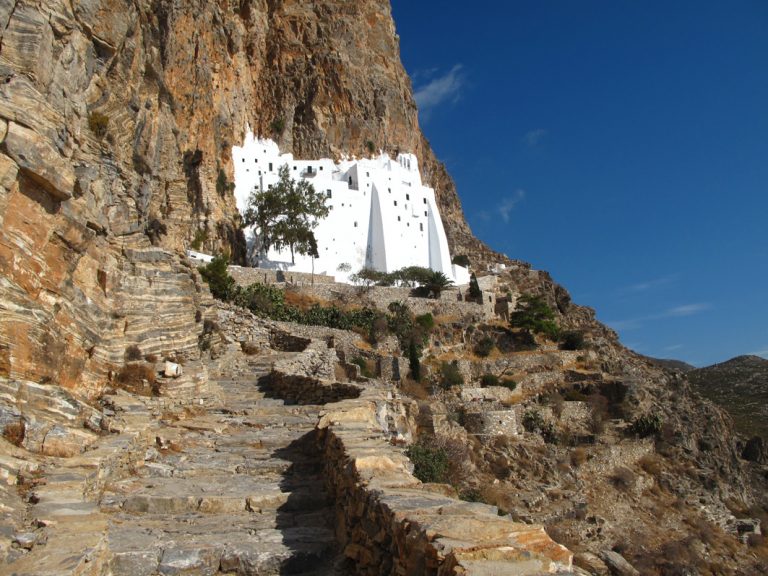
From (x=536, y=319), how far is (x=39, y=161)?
32.8 m

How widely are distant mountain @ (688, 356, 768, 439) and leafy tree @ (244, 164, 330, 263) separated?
104ft

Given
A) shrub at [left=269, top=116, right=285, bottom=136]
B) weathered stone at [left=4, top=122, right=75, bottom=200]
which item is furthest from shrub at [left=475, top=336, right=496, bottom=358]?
weathered stone at [left=4, top=122, right=75, bottom=200]

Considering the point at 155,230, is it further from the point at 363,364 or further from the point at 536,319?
the point at 536,319

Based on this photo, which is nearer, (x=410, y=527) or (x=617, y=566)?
(x=410, y=527)

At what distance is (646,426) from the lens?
1008 inches

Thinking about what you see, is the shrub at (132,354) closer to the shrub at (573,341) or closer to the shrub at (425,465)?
the shrub at (425,465)

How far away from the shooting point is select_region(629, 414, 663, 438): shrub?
2553cm

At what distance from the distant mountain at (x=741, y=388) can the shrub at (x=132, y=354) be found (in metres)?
40.7

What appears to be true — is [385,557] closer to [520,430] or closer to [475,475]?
[475,475]

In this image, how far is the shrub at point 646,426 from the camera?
25.5 m

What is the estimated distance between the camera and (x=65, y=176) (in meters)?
7.89

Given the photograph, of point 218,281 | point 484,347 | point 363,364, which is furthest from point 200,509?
point 484,347

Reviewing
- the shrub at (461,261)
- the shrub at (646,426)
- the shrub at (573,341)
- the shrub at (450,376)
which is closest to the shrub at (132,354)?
the shrub at (450,376)

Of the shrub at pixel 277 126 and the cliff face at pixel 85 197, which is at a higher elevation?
the shrub at pixel 277 126
